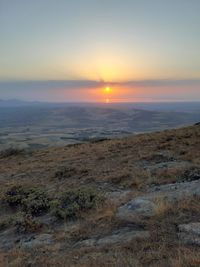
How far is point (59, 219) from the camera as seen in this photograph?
41.2 feet

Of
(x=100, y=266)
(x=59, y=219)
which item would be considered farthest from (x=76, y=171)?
(x=100, y=266)

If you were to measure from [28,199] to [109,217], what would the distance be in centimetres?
443

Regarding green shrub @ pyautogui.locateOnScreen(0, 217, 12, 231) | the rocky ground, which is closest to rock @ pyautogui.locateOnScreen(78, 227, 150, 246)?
the rocky ground

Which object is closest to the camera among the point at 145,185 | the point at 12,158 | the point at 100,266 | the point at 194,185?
the point at 100,266

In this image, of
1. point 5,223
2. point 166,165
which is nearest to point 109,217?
point 5,223

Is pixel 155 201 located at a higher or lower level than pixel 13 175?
higher

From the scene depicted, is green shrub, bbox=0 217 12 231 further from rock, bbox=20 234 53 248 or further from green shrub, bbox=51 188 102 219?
rock, bbox=20 234 53 248

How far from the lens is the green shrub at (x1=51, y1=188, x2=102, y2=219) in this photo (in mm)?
12523

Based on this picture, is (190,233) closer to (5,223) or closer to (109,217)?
(109,217)

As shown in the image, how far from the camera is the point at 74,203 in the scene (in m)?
13.0

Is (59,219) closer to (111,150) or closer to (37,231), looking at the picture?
(37,231)

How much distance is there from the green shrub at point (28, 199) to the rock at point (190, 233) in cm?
588

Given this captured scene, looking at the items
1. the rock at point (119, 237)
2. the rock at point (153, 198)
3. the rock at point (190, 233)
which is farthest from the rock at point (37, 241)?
the rock at point (190, 233)

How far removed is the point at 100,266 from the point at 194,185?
6488mm
